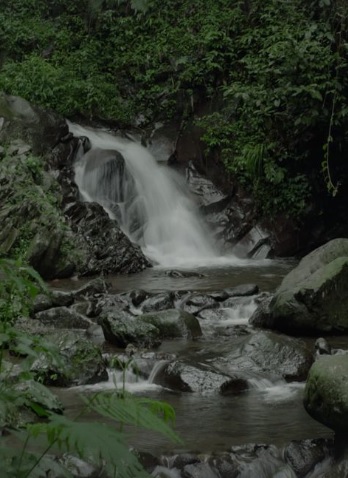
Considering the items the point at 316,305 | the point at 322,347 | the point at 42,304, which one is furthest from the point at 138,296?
the point at 322,347

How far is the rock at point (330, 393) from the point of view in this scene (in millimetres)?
4840

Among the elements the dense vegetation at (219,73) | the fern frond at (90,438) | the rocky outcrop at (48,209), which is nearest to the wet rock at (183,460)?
the fern frond at (90,438)

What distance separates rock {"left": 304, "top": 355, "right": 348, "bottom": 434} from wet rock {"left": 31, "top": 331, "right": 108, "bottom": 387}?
243 cm

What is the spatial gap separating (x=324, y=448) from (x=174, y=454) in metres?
1.05

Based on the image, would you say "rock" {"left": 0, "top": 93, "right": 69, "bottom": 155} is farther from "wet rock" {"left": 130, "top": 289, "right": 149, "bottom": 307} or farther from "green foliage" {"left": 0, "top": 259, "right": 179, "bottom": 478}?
"green foliage" {"left": 0, "top": 259, "right": 179, "bottom": 478}

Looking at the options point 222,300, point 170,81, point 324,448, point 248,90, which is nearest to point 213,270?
point 222,300

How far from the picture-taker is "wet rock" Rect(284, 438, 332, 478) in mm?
4859

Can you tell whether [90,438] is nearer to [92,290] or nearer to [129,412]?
[129,412]

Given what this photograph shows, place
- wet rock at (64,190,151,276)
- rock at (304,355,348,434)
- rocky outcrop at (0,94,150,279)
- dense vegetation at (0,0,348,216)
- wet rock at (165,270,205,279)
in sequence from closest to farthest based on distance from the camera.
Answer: rock at (304,355,348,434) < rocky outcrop at (0,94,150,279) < wet rock at (165,270,205,279) < wet rock at (64,190,151,276) < dense vegetation at (0,0,348,216)

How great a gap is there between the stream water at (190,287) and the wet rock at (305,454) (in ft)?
0.60

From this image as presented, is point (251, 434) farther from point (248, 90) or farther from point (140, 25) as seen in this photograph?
point (140, 25)

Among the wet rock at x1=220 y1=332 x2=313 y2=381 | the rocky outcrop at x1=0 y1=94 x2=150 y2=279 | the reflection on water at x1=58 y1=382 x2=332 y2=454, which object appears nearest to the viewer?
the reflection on water at x1=58 y1=382 x2=332 y2=454

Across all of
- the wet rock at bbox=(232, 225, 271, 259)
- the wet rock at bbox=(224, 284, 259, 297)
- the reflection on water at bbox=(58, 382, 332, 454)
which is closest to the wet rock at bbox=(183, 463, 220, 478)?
the reflection on water at bbox=(58, 382, 332, 454)

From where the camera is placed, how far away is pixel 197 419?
19.1ft
